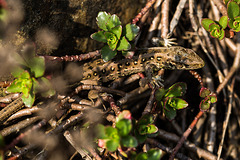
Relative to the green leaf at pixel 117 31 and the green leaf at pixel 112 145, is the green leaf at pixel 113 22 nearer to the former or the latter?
the green leaf at pixel 117 31

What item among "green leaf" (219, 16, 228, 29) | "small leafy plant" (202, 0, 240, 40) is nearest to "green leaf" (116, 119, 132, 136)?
"small leafy plant" (202, 0, 240, 40)

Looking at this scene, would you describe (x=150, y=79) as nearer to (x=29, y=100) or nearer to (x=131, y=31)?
(x=131, y=31)

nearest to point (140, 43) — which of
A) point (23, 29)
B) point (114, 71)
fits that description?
point (114, 71)

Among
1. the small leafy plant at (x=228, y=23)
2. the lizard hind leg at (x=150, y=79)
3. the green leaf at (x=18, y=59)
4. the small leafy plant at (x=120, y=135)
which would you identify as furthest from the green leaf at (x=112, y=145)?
the small leafy plant at (x=228, y=23)

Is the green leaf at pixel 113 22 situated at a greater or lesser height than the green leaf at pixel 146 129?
greater

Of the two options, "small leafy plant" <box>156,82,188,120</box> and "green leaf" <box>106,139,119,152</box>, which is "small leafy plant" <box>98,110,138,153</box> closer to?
"green leaf" <box>106,139,119,152</box>
